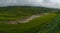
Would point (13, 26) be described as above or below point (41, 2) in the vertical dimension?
below

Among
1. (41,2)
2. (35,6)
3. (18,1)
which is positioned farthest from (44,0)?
(18,1)

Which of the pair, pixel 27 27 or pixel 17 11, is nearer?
pixel 27 27

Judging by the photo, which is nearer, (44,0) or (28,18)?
(28,18)

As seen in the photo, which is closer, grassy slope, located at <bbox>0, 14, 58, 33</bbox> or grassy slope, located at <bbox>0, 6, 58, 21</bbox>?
grassy slope, located at <bbox>0, 14, 58, 33</bbox>

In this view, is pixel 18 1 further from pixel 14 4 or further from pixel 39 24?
pixel 39 24

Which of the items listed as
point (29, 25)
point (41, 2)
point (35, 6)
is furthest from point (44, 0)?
point (29, 25)

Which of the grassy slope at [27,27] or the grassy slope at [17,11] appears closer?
the grassy slope at [27,27]

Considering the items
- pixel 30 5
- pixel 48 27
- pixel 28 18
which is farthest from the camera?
pixel 30 5

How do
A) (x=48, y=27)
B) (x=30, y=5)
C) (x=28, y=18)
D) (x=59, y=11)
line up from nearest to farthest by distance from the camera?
(x=48, y=27)
(x=28, y=18)
(x=59, y=11)
(x=30, y=5)

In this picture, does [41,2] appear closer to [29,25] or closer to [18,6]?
[18,6]
